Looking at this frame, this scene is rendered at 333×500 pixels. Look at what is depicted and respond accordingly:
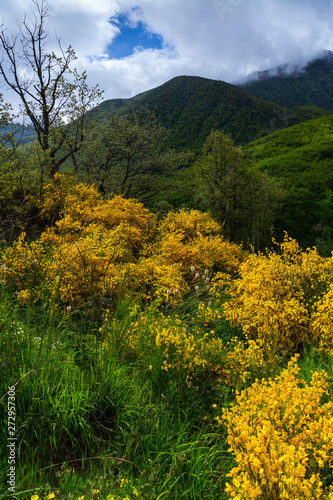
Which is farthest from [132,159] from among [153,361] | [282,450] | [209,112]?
[209,112]

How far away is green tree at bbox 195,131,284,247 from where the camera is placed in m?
21.8

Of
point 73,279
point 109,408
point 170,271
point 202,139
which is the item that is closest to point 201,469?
point 109,408

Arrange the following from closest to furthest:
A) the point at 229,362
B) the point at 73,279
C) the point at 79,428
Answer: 1. the point at 79,428
2. the point at 229,362
3. the point at 73,279

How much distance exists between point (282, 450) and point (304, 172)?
6385 centimetres

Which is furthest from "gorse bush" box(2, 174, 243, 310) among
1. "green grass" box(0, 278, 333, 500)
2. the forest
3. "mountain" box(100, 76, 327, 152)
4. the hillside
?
"mountain" box(100, 76, 327, 152)

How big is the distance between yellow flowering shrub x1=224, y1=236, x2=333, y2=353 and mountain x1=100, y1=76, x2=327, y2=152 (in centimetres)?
8168

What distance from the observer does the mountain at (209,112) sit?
303 ft

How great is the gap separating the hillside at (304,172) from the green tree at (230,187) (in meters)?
11.2

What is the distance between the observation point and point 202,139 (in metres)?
83.7

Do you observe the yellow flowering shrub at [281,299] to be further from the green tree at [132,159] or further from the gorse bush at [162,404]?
the green tree at [132,159]

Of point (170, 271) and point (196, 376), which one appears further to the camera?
point (170, 271)

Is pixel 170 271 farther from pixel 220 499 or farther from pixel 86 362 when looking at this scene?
pixel 220 499

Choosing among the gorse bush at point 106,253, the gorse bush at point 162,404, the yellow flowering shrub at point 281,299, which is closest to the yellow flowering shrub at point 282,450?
the gorse bush at point 162,404

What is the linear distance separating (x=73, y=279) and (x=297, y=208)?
44.2 metres
